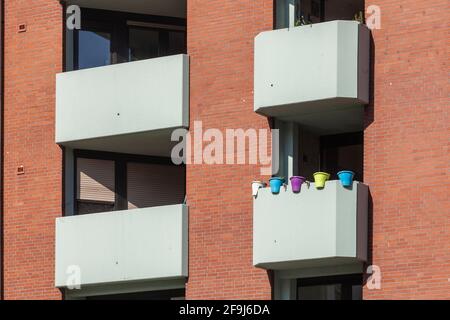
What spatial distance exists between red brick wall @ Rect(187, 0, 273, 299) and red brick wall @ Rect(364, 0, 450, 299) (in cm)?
255

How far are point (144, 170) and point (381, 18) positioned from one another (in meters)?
7.20

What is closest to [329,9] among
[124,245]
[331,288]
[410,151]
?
[410,151]

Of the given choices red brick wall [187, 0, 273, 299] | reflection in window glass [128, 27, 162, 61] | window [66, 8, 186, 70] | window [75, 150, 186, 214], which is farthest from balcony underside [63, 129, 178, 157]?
reflection in window glass [128, 27, 162, 61]

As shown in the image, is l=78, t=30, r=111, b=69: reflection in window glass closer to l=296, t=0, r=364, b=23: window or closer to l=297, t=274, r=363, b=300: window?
l=296, t=0, r=364, b=23: window

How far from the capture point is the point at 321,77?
38656 millimetres

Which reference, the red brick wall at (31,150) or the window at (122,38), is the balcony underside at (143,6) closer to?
the window at (122,38)

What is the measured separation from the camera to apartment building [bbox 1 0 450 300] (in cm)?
3800

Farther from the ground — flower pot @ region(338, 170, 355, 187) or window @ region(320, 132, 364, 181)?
window @ region(320, 132, 364, 181)

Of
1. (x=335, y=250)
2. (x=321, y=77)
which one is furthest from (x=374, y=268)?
(x=321, y=77)

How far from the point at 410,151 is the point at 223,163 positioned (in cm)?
410

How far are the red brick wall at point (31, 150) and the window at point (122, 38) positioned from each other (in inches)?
28.6

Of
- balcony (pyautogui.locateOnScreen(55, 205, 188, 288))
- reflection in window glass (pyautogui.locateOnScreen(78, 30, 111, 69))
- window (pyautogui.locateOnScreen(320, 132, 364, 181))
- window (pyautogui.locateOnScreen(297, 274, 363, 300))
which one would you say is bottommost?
window (pyautogui.locateOnScreen(297, 274, 363, 300))

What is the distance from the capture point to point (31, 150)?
139 feet

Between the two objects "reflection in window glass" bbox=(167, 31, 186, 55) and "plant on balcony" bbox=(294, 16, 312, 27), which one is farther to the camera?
"reflection in window glass" bbox=(167, 31, 186, 55)
